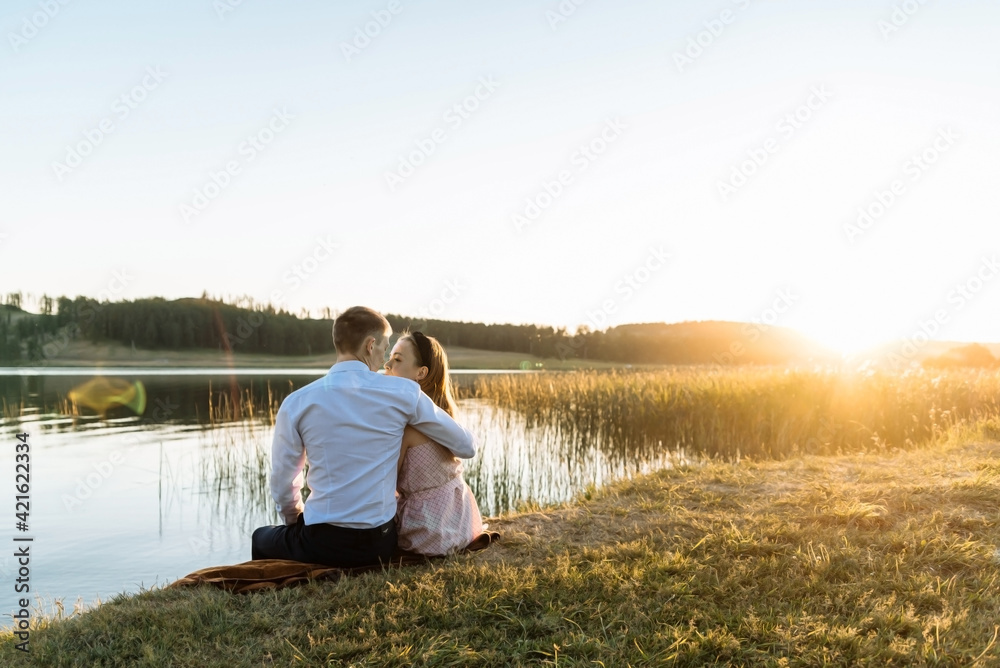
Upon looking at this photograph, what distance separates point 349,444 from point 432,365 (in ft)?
2.75

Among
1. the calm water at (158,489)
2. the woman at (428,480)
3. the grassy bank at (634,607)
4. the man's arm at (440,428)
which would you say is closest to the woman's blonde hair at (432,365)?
the woman at (428,480)

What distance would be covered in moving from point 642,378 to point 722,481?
32.3ft

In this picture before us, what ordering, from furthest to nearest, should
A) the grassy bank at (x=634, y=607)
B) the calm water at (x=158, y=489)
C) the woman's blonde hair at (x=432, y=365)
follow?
the calm water at (x=158, y=489) → the woman's blonde hair at (x=432, y=365) → the grassy bank at (x=634, y=607)

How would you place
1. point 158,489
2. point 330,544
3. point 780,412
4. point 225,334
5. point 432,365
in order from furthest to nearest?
point 225,334 → point 780,412 → point 158,489 → point 432,365 → point 330,544

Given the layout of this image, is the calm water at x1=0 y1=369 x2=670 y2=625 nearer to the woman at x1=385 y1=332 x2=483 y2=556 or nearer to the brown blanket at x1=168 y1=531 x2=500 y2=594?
the brown blanket at x1=168 y1=531 x2=500 y2=594

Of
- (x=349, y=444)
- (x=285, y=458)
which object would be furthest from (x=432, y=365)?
(x=285, y=458)

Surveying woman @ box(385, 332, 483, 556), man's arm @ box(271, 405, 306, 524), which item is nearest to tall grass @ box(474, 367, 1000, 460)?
woman @ box(385, 332, 483, 556)

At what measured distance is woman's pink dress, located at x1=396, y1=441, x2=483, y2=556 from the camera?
4031mm

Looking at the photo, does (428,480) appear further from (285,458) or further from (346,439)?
(285,458)

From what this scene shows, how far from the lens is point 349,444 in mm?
3648

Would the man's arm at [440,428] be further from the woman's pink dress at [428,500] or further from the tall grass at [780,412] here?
the tall grass at [780,412]

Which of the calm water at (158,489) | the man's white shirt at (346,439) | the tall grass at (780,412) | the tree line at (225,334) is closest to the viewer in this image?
the man's white shirt at (346,439)

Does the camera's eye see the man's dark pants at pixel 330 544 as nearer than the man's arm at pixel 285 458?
No

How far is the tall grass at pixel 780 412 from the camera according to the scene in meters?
11.9
